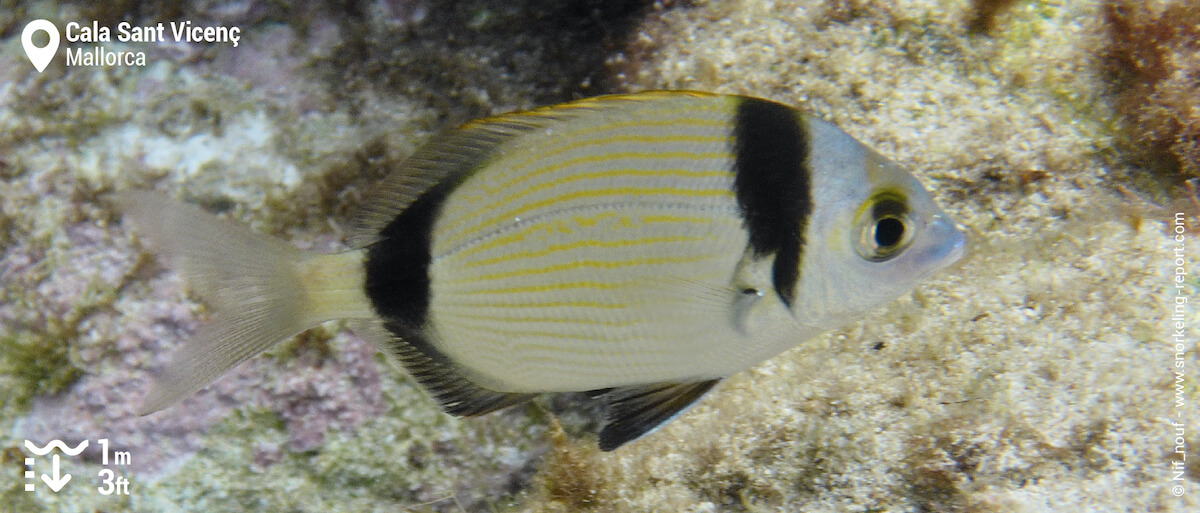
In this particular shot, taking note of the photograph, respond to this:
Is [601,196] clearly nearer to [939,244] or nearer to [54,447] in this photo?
[939,244]

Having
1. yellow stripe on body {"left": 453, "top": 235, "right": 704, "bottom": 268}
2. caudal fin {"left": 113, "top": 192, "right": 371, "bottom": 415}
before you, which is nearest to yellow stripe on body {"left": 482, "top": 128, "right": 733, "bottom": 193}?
yellow stripe on body {"left": 453, "top": 235, "right": 704, "bottom": 268}

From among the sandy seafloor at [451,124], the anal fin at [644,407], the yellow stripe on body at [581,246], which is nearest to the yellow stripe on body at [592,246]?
the yellow stripe on body at [581,246]

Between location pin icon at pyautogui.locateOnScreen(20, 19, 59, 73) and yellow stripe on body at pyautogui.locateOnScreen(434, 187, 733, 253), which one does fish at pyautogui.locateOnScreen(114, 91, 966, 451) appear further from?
location pin icon at pyautogui.locateOnScreen(20, 19, 59, 73)

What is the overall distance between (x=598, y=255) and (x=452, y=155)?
523 mm

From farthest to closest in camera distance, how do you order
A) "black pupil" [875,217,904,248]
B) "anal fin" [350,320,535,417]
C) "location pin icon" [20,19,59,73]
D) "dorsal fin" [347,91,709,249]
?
"location pin icon" [20,19,59,73] → "anal fin" [350,320,535,417] → "dorsal fin" [347,91,709,249] → "black pupil" [875,217,904,248]

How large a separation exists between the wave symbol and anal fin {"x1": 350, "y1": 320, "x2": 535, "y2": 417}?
4.91ft

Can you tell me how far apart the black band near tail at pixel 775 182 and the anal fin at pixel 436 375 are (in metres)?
0.83

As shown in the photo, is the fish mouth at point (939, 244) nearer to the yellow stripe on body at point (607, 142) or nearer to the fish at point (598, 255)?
the fish at point (598, 255)

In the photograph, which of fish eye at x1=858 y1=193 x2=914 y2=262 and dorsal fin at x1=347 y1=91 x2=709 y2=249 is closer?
fish eye at x1=858 y1=193 x2=914 y2=262

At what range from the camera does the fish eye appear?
4.93 ft

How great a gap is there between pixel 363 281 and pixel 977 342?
Result: 2000 millimetres

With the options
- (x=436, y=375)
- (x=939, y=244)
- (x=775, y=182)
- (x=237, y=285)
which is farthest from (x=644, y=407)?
(x=237, y=285)

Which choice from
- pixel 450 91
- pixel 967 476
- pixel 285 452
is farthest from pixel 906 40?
pixel 285 452

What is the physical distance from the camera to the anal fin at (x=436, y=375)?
1792 mm
